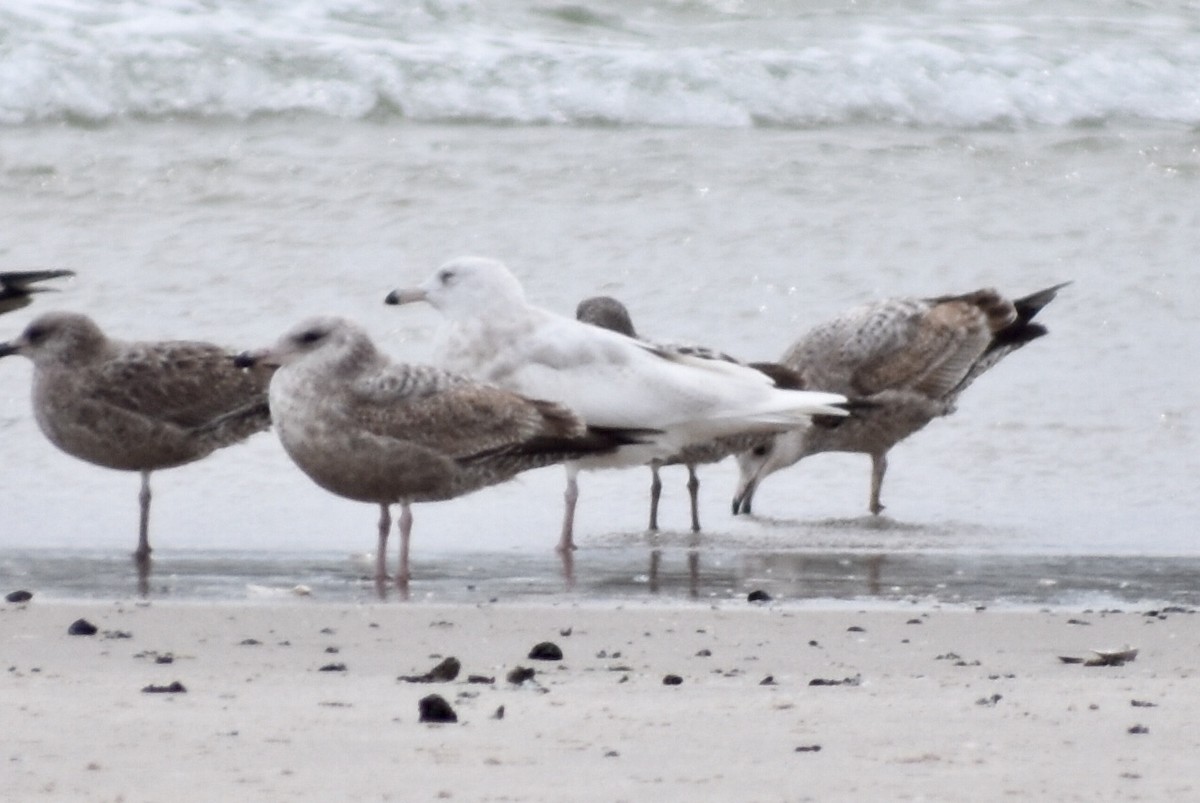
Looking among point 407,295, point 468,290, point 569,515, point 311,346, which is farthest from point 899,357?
point 311,346

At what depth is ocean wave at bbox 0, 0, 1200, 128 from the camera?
13.3 meters

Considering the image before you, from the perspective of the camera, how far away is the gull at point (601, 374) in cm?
729

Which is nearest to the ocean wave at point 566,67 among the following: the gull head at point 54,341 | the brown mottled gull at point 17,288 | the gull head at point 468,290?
the brown mottled gull at point 17,288

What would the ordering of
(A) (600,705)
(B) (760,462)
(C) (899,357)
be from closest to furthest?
(A) (600,705) < (B) (760,462) < (C) (899,357)

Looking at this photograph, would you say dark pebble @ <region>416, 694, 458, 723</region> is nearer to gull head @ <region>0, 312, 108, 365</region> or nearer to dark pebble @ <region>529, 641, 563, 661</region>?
dark pebble @ <region>529, 641, 563, 661</region>

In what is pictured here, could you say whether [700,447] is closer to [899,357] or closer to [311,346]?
[899,357]

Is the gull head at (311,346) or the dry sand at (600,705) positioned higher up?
the gull head at (311,346)

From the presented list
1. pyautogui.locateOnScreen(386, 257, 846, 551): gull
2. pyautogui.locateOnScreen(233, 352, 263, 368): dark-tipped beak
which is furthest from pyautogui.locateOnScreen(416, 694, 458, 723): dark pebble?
pyautogui.locateOnScreen(386, 257, 846, 551): gull

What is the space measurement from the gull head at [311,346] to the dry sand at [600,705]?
1061 millimetres

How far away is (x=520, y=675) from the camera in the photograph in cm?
441

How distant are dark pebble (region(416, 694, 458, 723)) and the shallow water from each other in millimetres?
1965

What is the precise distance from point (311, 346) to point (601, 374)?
1.15 metres

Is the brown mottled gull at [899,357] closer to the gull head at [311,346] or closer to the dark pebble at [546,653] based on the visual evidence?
the gull head at [311,346]

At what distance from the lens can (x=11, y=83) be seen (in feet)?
43.1
